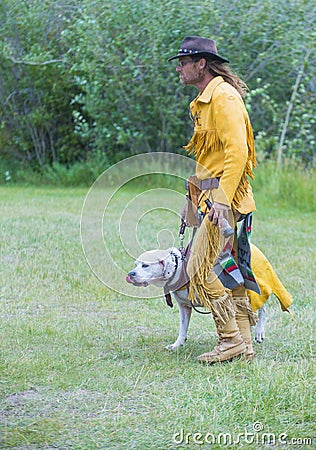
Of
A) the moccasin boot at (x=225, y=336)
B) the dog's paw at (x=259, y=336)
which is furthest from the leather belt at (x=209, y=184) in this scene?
the dog's paw at (x=259, y=336)

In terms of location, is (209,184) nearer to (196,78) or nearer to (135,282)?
(196,78)

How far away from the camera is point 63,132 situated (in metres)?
15.9

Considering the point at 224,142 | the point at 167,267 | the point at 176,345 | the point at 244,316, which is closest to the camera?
the point at 224,142

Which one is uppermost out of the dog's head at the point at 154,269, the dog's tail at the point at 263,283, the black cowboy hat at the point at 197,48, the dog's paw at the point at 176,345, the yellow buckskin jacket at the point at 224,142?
the black cowboy hat at the point at 197,48

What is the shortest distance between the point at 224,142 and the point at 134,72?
9345 mm

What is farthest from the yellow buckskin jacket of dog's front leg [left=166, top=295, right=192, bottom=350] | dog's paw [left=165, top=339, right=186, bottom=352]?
dog's paw [left=165, top=339, right=186, bottom=352]

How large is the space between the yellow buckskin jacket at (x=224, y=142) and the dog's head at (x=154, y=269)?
1.69 feet

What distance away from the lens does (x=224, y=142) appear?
15.1 ft

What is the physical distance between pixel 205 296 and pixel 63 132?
37.6 ft

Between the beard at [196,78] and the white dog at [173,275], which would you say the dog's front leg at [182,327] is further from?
the beard at [196,78]

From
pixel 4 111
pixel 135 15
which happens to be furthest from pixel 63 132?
pixel 135 15

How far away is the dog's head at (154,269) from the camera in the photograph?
498 cm

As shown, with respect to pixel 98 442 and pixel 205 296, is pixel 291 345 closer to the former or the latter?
pixel 205 296

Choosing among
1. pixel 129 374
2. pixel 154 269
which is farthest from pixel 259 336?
pixel 129 374
